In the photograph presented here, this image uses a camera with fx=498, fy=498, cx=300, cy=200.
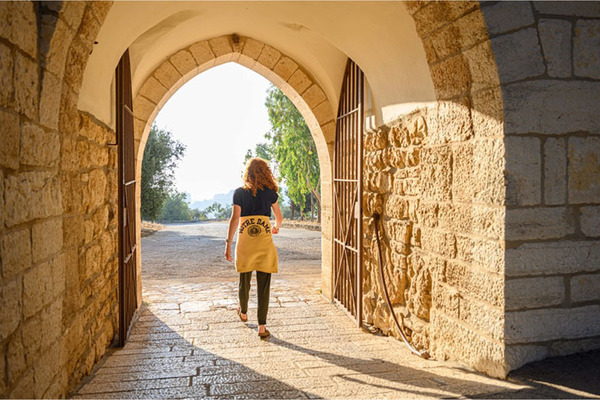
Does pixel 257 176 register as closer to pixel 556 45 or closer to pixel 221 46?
pixel 221 46

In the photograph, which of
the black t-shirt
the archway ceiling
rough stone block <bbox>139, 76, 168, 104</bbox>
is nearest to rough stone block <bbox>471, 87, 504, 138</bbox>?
the archway ceiling

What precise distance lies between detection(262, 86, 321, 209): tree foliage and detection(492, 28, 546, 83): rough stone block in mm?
13540

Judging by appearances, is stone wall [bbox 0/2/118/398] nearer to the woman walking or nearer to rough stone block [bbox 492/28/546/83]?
the woman walking

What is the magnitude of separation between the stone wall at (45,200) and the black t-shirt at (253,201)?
3.93 feet

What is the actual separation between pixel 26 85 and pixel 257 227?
2288 millimetres

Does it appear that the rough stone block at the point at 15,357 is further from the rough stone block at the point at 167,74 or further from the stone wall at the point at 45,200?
the rough stone block at the point at 167,74

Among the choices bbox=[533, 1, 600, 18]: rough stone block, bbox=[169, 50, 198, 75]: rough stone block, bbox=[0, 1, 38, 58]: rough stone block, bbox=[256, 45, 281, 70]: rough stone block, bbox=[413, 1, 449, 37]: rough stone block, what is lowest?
bbox=[0, 1, 38, 58]: rough stone block

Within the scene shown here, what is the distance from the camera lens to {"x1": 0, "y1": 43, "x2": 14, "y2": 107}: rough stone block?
1564mm

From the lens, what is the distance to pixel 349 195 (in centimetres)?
480

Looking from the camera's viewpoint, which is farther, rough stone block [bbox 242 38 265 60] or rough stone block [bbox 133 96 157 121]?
rough stone block [bbox 242 38 265 60]

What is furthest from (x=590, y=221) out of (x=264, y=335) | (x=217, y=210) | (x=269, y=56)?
(x=217, y=210)

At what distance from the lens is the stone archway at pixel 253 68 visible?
5.05 metres

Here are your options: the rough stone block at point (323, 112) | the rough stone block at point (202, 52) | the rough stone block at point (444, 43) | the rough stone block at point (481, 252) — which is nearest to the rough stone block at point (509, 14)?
the rough stone block at point (444, 43)

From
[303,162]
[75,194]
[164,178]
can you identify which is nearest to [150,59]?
[75,194]
